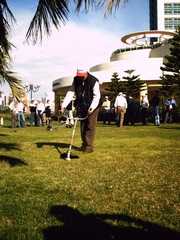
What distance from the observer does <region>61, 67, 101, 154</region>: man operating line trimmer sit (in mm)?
6898

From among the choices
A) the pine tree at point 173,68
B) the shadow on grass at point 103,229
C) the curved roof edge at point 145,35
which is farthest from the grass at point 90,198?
the curved roof edge at point 145,35

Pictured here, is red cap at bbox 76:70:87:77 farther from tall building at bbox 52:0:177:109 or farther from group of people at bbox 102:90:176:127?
tall building at bbox 52:0:177:109

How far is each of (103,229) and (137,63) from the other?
44619 mm

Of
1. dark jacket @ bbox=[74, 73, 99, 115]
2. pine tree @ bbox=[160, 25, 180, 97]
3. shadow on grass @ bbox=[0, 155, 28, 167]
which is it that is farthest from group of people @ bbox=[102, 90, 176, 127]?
shadow on grass @ bbox=[0, 155, 28, 167]

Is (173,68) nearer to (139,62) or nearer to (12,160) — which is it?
(139,62)

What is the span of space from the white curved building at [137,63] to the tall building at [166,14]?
41649 millimetres

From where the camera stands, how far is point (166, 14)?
325ft

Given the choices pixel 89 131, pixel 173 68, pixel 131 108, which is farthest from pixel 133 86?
A: pixel 89 131

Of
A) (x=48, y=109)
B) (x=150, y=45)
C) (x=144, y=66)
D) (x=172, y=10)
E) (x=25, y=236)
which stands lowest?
(x=25, y=236)

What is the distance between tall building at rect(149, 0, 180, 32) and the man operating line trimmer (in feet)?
319

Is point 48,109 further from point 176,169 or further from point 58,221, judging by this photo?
point 58,221

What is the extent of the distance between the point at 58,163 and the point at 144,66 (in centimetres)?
4029

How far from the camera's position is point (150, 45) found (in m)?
57.5

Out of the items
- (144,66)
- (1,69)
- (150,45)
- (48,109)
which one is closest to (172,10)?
(150,45)
